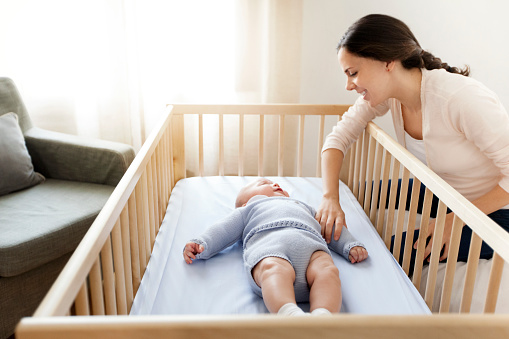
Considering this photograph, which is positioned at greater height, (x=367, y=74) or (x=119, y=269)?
(x=367, y=74)

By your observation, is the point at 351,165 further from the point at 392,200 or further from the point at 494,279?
the point at 494,279

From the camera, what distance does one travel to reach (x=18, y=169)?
196 centimetres

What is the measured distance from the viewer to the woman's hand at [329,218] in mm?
1435

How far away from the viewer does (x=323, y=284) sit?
115 cm

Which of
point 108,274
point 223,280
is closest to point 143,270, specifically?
point 223,280

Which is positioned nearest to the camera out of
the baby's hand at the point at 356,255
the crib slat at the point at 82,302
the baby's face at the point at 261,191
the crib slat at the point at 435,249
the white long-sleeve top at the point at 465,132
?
the crib slat at the point at 82,302

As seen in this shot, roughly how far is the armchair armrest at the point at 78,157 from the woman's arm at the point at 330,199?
84 cm

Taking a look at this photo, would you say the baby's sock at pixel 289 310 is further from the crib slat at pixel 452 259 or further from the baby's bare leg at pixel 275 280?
the crib slat at pixel 452 259

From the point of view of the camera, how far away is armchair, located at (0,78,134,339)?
5.20 feet

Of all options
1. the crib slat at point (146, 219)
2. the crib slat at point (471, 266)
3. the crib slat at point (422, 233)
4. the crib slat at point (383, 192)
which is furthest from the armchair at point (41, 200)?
the crib slat at point (471, 266)

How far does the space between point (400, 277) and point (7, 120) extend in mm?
1630

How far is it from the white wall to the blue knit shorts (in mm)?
1383

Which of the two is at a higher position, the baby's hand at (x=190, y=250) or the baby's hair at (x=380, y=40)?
the baby's hair at (x=380, y=40)

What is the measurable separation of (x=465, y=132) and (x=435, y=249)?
0.34m
